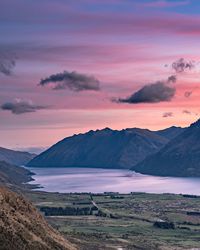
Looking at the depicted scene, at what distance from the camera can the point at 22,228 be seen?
156 m

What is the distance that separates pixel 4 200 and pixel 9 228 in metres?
15.9

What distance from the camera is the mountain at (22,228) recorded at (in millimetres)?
147000

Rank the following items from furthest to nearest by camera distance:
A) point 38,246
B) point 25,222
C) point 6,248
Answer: point 25,222, point 38,246, point 6,248

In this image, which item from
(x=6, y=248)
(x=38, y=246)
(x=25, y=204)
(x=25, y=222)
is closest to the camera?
(x=6, y=248)

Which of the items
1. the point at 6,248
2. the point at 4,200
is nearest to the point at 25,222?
the point at 4,200

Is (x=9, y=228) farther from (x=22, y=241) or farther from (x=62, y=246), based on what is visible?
(x=62, y=246)

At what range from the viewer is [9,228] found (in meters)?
151

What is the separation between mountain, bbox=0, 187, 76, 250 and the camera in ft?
482

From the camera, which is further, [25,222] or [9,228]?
[25,222]

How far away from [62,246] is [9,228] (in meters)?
20.1

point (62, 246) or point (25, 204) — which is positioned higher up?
point (25, 204)

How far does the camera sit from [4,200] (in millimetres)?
165500

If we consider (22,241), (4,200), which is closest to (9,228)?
(22,241)

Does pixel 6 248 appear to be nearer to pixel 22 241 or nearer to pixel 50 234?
pixel 22 241
